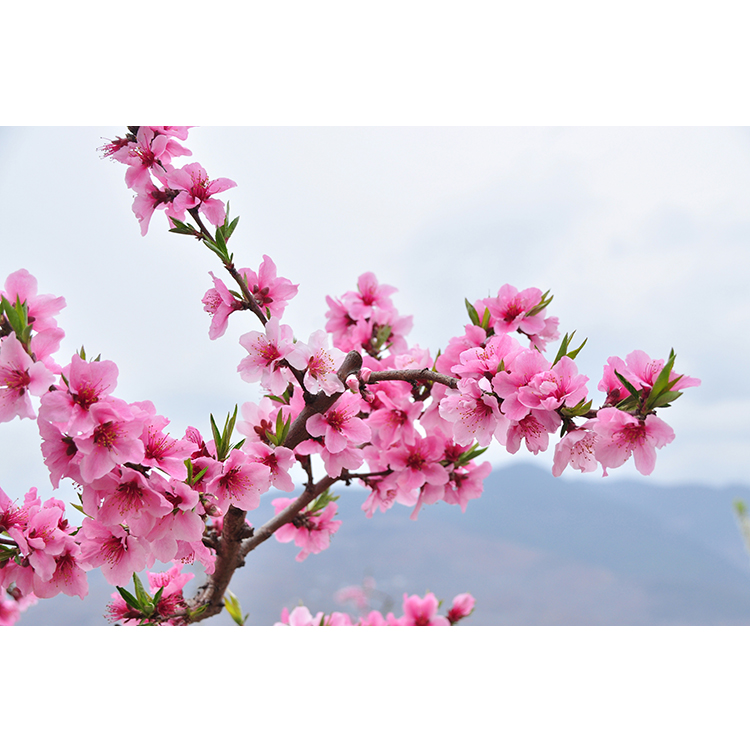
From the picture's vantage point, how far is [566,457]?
67 cm

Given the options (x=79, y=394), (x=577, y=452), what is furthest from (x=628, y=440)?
(x=79, y=394)

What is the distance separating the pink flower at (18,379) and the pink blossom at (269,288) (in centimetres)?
33

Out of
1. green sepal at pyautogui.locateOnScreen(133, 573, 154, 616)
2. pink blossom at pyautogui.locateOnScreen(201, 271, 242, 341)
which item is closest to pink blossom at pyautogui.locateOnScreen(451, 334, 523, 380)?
pink blossom at pyautogui.locateOnScreen(201, 271, 242, 341)

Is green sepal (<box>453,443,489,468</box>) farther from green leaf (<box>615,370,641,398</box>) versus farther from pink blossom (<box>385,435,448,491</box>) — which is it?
Answer: green leaf (<box>615,370,641,398</box>)

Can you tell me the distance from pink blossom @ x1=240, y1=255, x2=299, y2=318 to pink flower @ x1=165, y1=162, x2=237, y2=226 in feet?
0.32

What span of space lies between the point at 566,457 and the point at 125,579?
62cm

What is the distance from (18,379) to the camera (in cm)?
57

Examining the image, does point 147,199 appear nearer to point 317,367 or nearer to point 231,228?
point 231,228

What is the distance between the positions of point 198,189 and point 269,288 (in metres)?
0.18

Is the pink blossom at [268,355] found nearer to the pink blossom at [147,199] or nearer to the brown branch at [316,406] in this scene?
the brown branch at [316,406]

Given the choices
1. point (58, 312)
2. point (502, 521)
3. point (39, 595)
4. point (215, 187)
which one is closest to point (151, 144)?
point (215, 187)

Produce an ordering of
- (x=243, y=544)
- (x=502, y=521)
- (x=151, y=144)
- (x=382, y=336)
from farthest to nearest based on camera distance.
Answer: (x=502, y=521)
(x=382, y=336)
(x=243, y=544)
(x=151, y=144)

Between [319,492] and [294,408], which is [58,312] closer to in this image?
[294,408]

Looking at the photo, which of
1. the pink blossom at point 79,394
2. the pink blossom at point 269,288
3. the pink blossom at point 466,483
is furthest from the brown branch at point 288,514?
the pink blossom at point 79,394
